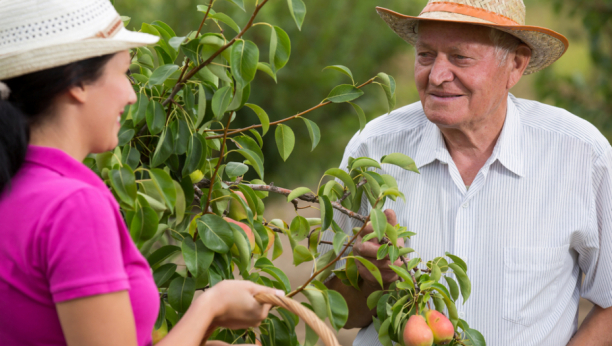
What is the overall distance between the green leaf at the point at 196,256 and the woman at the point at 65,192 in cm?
22

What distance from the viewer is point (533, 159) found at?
5.39ft

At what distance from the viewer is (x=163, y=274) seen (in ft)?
3.70

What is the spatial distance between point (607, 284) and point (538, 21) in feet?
21.4

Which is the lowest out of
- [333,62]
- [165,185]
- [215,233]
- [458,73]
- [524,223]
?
[333,62]

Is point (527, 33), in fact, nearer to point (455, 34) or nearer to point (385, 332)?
point (455, 34)

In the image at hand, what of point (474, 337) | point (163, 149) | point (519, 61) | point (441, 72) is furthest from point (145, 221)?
point (519, 61)

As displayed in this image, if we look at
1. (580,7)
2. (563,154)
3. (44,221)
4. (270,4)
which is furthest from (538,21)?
(44,221)

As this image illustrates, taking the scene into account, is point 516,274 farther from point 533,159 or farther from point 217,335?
point 217,335

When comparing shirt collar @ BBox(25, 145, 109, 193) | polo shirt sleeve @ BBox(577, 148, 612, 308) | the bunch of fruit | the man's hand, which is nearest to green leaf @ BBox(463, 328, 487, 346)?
the bunch of fruit

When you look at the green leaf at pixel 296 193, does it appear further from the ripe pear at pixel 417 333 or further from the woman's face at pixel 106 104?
the woman's face at pixel 106 104

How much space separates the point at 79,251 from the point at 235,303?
0.27 metres

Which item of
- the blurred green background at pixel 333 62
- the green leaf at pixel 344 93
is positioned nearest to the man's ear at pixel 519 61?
the green leaf at pixel 344 93

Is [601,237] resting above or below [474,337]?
above

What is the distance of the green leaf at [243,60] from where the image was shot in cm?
104
